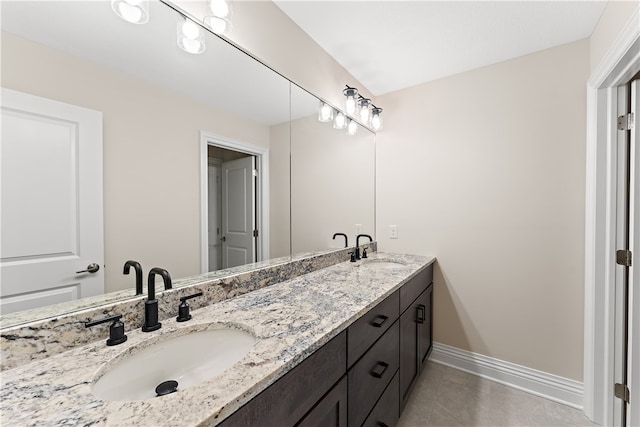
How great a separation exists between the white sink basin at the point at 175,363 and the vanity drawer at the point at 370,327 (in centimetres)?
37

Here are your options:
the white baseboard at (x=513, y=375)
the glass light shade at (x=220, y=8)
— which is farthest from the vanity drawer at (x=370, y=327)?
the glass light shade at (x=220, y=8)

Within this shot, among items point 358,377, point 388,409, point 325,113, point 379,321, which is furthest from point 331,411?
point 325,113

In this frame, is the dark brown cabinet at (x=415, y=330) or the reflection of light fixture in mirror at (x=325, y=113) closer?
the dark brown cabinet at (x=415, y=330)

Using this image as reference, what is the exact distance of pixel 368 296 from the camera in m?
1.19

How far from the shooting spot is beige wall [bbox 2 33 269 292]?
72 centimetres

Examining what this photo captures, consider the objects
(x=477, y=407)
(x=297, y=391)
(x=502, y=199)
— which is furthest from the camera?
(x=502, y=199)

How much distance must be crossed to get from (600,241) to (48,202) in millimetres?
2511

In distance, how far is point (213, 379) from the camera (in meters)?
0.61

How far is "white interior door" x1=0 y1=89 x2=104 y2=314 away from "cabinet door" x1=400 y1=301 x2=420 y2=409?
1446 millimetres

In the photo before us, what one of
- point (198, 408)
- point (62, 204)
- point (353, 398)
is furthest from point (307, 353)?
point (62, 204)

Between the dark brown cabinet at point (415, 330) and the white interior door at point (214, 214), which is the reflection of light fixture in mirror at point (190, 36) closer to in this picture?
the white interior door at point (214, 214)

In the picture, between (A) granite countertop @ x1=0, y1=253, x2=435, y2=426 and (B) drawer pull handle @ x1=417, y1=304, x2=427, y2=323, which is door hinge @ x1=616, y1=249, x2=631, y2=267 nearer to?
(B) drawer pull handle @ x1=417, y1=304, x2=427, y2=323

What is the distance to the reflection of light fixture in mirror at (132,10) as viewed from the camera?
0.89m

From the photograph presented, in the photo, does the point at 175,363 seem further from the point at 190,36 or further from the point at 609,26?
the point at 609,26
